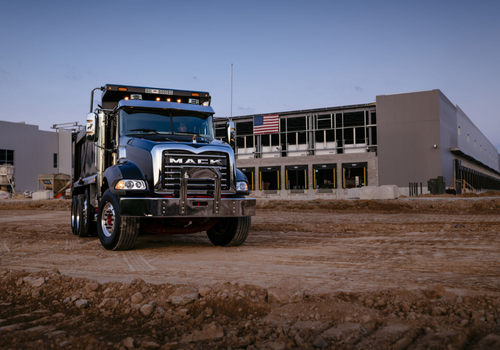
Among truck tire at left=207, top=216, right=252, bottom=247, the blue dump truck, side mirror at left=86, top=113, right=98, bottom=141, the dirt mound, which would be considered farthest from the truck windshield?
the dirt mound

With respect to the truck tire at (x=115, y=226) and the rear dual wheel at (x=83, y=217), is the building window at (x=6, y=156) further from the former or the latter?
the truck tire at (x=115, y=226)

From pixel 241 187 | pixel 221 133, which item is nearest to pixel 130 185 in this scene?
pixel 241 187

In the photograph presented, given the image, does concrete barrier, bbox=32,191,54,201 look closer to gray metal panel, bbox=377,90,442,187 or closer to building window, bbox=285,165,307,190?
building window, bbox=285,165,307,190

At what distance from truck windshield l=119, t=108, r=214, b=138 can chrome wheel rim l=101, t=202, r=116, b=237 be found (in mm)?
1593

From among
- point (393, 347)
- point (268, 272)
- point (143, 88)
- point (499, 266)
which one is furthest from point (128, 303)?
point (143, 88)

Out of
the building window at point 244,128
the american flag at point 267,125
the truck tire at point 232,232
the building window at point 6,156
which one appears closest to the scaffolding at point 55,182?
the building window at point 6,156

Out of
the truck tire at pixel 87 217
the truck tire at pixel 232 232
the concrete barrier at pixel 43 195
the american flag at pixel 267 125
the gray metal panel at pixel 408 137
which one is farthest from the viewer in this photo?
the american flag at pixel 267 125

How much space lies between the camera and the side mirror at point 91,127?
901 cm

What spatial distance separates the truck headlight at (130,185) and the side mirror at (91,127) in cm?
201

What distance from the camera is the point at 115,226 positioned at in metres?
7.82

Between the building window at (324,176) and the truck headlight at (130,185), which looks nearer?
the truck headlight at (130,185)

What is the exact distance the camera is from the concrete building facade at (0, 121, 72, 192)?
52438mm

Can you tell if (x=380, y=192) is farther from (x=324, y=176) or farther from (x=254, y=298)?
(x=254, y=298)

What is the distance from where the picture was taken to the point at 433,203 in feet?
72.3
